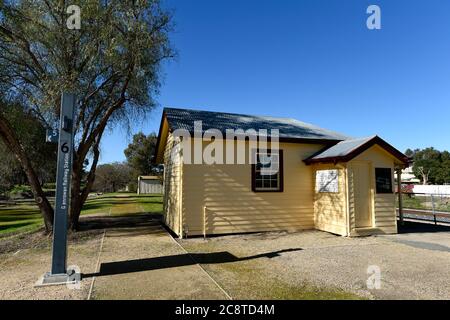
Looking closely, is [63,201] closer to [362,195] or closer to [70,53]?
[70,53]

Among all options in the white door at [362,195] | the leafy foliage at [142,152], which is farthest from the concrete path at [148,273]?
the leafy foliage at [142,152]

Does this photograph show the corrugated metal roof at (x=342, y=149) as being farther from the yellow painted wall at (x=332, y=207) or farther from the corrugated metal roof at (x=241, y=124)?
the corrugated metal roof at (x=241, y=124)

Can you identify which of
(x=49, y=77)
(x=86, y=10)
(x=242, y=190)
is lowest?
(x=242, y=190)

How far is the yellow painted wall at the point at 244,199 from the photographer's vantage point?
1023 centimetres

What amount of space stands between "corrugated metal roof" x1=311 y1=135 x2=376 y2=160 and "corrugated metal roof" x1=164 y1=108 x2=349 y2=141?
2.13 ft

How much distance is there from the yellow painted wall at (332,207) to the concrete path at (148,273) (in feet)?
17.8

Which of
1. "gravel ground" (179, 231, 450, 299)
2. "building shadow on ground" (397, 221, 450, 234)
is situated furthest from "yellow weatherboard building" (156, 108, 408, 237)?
"building shadow on ground" (397, 221, 450, 234)

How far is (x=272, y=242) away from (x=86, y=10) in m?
9.49

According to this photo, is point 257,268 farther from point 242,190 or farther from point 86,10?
point 86,10

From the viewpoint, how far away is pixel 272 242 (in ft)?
30.6

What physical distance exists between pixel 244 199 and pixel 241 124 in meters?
3.08

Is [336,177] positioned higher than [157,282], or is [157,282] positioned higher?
[336,177]
